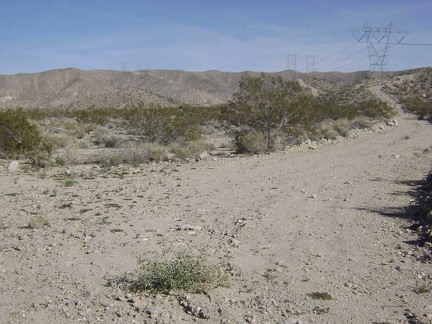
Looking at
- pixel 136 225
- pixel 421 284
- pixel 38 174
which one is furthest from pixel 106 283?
pixel 38 174

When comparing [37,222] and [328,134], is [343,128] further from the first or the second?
[37,222]

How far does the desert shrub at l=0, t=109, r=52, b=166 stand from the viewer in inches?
701

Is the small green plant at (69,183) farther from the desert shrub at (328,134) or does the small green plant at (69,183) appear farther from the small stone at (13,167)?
the desert shrub at (328,134)

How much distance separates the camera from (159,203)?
38.1 ft

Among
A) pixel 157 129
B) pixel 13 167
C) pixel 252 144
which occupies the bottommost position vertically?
pixel 13 167

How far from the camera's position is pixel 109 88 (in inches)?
3863

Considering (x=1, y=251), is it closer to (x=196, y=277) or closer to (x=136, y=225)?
(x=136, y=225)

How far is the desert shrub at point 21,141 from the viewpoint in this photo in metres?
17.8

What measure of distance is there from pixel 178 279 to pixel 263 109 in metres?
17.2

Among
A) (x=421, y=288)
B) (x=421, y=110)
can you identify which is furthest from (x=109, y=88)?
(x=421, y=288)

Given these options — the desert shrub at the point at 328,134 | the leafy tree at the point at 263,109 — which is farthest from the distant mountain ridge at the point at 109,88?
the leafy tree at the point at 263,109

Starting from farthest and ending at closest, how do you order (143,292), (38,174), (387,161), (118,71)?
(118,71) → (387,161) → (38,174) → (143,292)

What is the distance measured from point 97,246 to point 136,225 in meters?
1.46

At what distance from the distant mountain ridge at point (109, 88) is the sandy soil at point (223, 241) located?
64059mm
